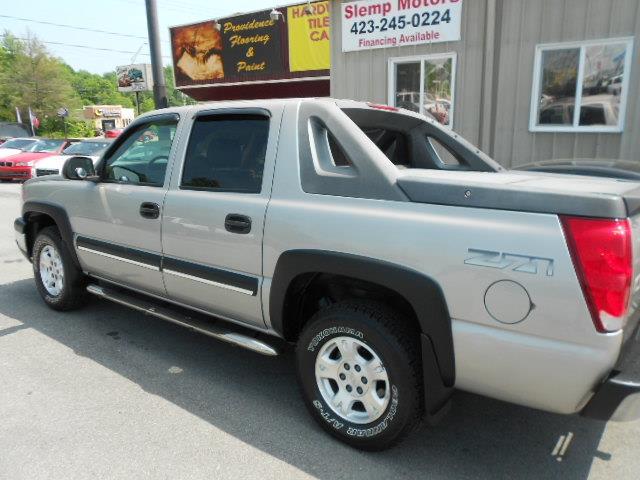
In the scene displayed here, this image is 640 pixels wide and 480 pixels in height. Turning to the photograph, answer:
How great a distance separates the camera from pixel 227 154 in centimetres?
327

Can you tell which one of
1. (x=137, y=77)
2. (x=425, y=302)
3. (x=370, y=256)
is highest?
(x=137, y=77)

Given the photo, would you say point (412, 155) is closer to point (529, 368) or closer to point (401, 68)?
point (529, 368)

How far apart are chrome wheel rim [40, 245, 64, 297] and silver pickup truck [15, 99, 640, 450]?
620mm

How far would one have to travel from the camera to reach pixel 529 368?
2096mm

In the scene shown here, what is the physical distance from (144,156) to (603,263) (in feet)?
10.5

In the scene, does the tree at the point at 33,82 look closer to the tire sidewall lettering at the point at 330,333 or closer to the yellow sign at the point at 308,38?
the yellow sign at the point at 308,38

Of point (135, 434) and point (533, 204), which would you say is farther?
point (135, 434)

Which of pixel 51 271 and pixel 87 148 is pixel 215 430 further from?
pixel 87 148

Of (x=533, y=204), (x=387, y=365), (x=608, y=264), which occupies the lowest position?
(x=387, y=365)

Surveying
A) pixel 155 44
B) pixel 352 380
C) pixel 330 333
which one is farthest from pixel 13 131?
pixel 352 380

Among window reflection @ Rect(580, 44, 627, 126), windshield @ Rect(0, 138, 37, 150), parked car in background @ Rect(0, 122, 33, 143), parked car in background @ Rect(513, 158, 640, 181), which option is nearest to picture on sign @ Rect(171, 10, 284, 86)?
windshield @ Rect(0, 138, 37, 150)

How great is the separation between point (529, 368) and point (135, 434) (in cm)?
211

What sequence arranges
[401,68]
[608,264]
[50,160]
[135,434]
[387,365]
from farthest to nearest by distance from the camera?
[50,160] → [401,68] → [135,434] → [387,365] → [608,264]

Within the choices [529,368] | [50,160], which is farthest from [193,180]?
[50,160]
